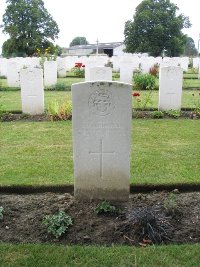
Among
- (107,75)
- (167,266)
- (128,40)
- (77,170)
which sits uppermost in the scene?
(128,40)

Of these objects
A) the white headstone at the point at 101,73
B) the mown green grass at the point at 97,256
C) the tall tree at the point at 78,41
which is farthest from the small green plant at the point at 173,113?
the tall tree at the point at 78,41

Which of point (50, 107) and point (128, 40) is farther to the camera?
point (128, 40)

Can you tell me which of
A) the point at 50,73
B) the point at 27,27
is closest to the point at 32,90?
the point at 50,73

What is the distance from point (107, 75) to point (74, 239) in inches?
334

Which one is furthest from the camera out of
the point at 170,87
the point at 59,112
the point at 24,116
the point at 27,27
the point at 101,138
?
the point at 27,27

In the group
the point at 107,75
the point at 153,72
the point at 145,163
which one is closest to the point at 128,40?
the point at 153,72

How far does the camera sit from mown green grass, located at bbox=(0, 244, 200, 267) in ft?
11.3

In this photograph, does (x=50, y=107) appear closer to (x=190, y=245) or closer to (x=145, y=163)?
(x=145, y=163)

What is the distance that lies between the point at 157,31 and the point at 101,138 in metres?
42.9

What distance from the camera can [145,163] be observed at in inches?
242

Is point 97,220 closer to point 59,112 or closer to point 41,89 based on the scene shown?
point 59,112

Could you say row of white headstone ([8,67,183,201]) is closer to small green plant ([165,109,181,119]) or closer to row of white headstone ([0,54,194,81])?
small green plant ([165,109,181,119])

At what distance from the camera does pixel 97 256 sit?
3.54 metres

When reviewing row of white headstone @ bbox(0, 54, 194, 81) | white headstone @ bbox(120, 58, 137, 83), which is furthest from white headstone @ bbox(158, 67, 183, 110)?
row of white headstone @ bbox(0, 54, 194, 81)
